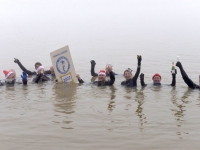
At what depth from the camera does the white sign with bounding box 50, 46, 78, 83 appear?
497 inches

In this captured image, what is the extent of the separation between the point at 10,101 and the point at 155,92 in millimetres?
4823

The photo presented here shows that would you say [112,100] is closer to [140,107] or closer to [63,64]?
[140,107]

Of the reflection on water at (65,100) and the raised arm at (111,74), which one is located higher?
the raised arm at (111,74)

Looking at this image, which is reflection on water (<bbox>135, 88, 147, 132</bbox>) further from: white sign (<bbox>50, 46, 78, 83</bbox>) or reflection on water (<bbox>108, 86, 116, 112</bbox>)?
white sign (<bbox>50, 46, 78, 83</bbox>)

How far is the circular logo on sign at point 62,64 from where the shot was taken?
1269 cm

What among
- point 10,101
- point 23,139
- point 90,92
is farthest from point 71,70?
point 23,139

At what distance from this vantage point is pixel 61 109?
9180mm

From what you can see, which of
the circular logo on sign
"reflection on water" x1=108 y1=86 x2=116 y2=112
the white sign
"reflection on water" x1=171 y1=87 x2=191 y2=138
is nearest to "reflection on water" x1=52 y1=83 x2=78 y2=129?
the white sign

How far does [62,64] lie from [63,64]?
1.5 inches

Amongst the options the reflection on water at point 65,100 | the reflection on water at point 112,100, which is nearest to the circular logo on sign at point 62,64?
the reflection on water at point 65,100

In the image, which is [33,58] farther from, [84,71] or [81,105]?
[81,105]

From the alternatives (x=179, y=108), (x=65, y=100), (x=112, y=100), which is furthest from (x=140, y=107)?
(x=65, y=100)

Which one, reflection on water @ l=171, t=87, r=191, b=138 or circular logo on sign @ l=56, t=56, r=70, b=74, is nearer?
reflection on water @ l=171, t=87, r=191, b=138

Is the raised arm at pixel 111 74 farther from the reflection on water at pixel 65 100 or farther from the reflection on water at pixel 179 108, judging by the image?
the reflection on water at pixel 179 108
